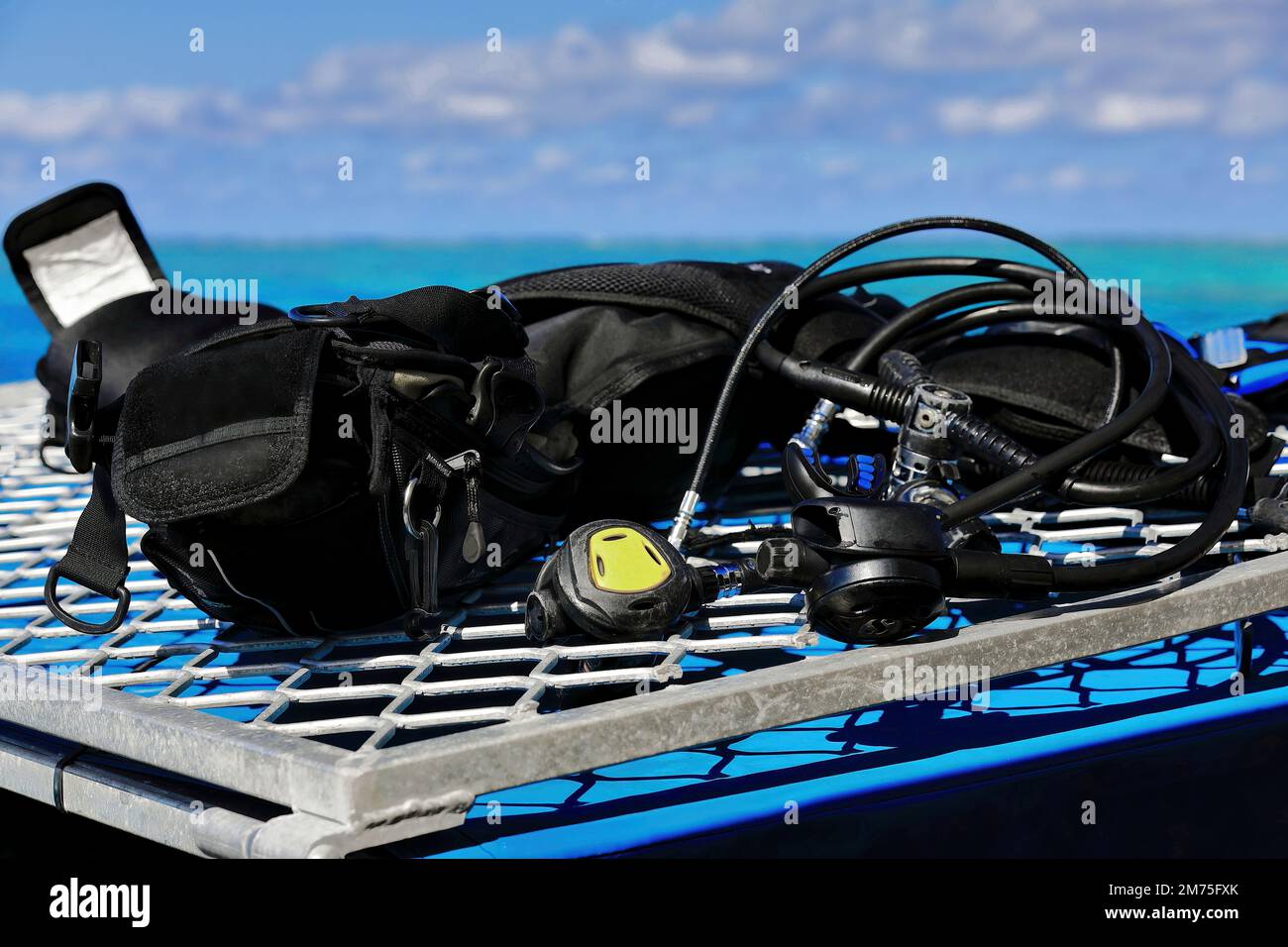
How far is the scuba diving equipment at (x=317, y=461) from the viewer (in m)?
1.18

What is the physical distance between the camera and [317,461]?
1198 mm

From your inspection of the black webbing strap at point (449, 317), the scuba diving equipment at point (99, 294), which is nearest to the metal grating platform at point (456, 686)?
the black webbing strap at point (449, 317)

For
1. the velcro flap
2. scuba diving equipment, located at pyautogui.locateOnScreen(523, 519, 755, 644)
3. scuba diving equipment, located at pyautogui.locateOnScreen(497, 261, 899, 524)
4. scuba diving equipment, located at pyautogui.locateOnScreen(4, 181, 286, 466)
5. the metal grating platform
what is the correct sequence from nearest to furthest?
the metal grating platform → the velcro flap → scuba diving equipment, located at pyautogui.locateOnScreen(523, 519, 755, 644) → scuba diving equipment, located at pyautogui.locateOnScreen(497, 261, 899, 524) → scuba diving equipment, located at pyautogui.locateOnScreen(4, 181, 286, 466)

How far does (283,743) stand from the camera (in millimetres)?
1028

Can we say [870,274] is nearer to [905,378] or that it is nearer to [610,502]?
[905,378]

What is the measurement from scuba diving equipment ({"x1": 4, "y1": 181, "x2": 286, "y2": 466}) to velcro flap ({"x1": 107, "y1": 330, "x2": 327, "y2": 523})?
2.62ft

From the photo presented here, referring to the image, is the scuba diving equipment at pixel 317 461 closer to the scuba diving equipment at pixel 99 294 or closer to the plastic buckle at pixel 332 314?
the plastic buckle at pixel 332 314

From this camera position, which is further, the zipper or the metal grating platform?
the zipper

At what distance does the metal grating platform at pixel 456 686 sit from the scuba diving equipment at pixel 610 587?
0.02 metres

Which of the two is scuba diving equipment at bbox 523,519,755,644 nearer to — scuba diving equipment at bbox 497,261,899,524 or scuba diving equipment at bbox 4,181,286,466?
scuba diving equipment at bbox 497,261,899,524

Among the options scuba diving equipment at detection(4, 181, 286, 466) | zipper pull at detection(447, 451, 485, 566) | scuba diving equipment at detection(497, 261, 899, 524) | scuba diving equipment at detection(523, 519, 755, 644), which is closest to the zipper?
zipper pull at detection(447, 451, 485, 566)

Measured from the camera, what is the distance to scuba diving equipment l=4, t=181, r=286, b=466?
6.57 feet
